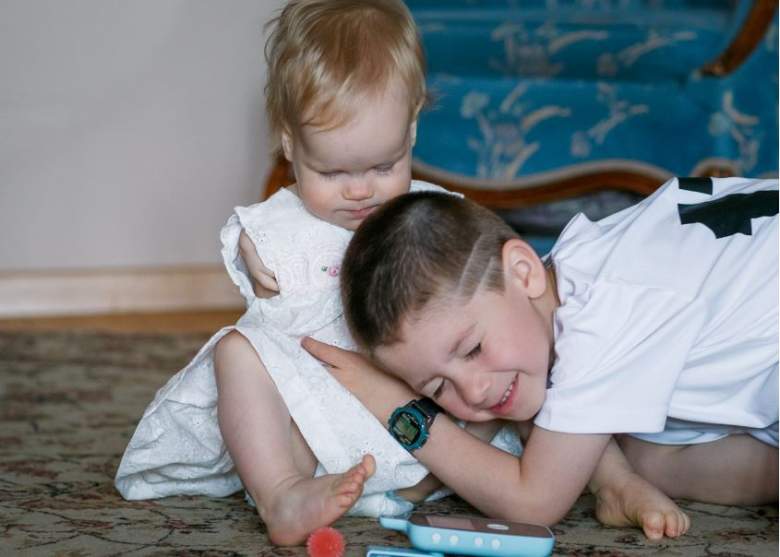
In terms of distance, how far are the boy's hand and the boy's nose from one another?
0.14 meters

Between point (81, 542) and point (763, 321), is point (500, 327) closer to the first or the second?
point (763, 321)

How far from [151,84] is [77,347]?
95 centimetres

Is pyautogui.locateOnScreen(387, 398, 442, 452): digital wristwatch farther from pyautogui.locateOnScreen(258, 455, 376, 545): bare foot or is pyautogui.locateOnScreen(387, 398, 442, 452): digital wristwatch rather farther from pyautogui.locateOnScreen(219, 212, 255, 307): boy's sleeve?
pyautogui.locateOnScreen(219, 212, 255, 307): boy's sleeve

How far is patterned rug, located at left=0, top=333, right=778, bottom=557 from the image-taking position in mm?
1070

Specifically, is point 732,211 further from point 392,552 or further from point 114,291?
point 114,291

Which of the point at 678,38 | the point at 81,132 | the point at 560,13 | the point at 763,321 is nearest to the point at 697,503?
the point at 763,321

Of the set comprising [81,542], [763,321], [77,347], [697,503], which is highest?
[763,321]

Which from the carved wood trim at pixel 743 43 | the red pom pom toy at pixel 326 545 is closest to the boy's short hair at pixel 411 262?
the red pom pom toy at pixel 326 545

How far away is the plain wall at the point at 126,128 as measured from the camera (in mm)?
2963

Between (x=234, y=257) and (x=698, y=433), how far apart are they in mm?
595

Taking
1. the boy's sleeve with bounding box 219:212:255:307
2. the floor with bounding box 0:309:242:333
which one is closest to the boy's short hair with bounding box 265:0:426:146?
the boy's sleeve with bounding box 219:212:255:307

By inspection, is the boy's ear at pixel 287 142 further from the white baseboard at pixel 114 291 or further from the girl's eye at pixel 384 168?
the white baseboard at pixel 114 291

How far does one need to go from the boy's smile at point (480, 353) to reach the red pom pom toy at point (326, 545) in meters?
0.19

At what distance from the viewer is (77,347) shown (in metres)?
2.43
